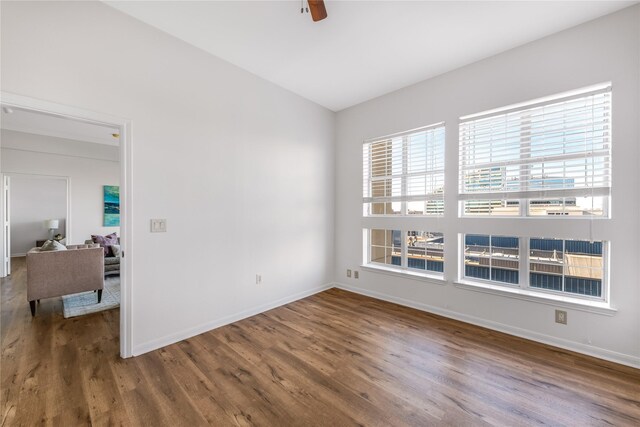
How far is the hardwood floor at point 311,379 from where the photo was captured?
1657 millimetres

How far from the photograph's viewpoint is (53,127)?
508cm

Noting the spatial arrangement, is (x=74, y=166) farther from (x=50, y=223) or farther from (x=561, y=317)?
(x=561, y=317)

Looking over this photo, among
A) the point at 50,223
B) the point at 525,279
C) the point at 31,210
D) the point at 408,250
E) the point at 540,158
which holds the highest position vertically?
the point at 540,158

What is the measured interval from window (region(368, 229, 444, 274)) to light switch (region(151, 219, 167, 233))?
9.38 ft

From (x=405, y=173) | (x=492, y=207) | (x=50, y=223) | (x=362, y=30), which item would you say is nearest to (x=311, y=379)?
(x=492, y=207)

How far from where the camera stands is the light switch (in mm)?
2465

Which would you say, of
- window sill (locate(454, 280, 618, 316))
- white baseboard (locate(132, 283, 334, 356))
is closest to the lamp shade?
white baseboard (locate(132, 283, 334, 356))

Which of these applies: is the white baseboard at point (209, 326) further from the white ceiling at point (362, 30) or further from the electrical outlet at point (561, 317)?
the white ceiling at point (362, 30)

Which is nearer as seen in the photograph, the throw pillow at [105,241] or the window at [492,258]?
the window at [492,258]

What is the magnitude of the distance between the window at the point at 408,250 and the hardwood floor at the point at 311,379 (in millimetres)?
823

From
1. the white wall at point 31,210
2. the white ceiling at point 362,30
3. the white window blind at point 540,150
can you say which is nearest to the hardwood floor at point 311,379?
the white window blind at point 540,150

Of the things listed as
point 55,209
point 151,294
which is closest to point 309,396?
point 151,294

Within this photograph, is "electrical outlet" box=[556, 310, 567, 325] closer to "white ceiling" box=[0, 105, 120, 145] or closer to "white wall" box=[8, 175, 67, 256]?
"white ceiling" box=[0, 105, 120, 145]

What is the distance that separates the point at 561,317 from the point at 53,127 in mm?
8506
